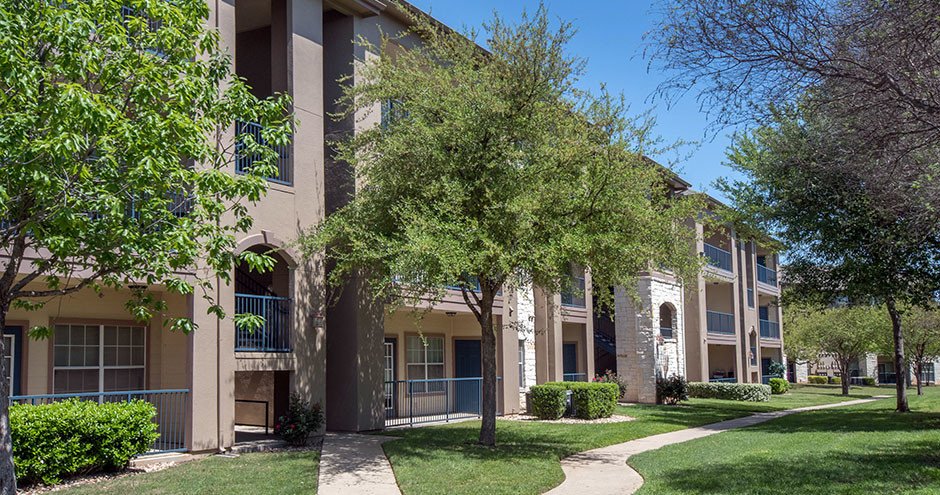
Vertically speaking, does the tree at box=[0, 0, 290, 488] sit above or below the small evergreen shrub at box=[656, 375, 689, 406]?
above

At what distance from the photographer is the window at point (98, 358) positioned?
565 inches

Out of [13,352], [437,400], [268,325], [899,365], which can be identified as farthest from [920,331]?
[13,352]

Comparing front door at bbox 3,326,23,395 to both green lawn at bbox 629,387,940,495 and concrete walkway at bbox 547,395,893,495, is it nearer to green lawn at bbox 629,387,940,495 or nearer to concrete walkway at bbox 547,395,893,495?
concrete walkway at bbox 547,395,893,495

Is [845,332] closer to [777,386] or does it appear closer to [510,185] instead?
[777,386]

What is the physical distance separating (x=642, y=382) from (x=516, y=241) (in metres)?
17.7

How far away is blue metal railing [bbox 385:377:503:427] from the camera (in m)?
20.7

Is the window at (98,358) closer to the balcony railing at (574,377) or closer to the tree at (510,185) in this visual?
the tree at (510,185)

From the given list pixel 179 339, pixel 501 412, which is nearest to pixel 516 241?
pixel 179 339

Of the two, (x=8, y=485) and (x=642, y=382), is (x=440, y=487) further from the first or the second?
(x=642, y=382)

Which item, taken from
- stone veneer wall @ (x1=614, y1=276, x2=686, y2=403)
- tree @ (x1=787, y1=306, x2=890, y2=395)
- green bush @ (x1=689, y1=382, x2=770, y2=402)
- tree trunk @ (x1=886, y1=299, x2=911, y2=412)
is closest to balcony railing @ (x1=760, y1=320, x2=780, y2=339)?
tree @ (x1=787, y1=306, x2=890, y2=395)

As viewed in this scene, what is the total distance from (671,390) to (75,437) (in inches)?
859

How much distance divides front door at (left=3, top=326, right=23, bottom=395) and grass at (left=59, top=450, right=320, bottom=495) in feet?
11.4

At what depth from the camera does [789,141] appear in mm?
16188

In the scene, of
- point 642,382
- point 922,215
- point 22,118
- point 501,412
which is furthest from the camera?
point 642,382
